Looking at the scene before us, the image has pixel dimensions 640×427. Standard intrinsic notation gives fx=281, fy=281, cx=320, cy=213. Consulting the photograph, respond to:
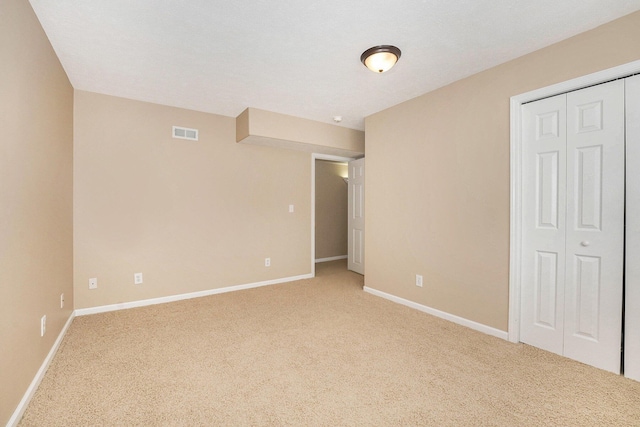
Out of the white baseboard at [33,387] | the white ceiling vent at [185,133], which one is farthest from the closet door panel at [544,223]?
the white ceiling vent at [185,133]

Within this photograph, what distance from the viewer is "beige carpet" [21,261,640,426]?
1.61 m

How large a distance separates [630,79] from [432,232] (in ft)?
6.15

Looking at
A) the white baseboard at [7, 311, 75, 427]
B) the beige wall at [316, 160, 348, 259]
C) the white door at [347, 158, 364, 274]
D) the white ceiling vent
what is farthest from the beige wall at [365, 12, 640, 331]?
the white baseboard at [7, 311, 75, 427]

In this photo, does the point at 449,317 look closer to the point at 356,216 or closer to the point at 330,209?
the point at 356,216

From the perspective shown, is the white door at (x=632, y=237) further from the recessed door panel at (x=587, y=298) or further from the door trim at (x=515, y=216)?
the door trim at (x=515, y=216)

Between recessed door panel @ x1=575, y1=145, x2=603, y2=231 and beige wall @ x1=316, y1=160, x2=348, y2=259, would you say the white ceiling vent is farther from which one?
recessed door panel @ x1=575, y1=145, x2=603, y2=231

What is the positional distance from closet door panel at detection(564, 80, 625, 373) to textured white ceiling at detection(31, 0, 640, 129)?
0.62m

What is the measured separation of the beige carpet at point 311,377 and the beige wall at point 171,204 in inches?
26.8

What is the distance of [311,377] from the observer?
6.48ft

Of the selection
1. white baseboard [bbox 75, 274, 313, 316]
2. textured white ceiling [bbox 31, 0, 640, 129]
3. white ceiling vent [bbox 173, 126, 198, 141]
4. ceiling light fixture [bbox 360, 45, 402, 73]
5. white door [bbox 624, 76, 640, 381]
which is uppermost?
textured white ceiling [bbox 31, 0, 640, 129]

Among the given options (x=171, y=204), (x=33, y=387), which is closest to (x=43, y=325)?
(x=33, y=387)

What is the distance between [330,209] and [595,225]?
187 inches

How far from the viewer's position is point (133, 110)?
11.0 ft

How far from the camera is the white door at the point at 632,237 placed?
6.29 feet
